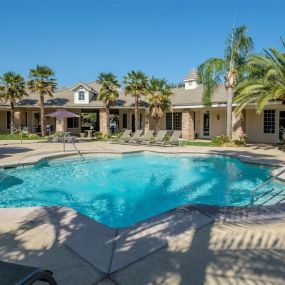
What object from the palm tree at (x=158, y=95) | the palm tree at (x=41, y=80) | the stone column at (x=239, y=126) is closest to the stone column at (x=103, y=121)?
the palm tree at (x=41, y=80)

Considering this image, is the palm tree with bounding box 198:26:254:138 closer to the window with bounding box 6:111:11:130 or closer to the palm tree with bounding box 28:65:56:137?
the palm tree with bounding box 28:65:56:137

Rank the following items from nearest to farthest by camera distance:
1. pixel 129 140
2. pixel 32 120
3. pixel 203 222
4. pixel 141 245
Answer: pixel 141 245
pixel 203 222
pixel 129 140
pixel 32 120

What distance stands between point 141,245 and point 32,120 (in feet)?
108

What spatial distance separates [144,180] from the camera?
13.5m

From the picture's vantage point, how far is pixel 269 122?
26.0m

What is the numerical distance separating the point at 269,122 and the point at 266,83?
758cm

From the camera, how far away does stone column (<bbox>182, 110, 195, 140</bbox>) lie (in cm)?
2980

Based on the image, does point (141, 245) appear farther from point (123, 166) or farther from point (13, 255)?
point (123, 166)

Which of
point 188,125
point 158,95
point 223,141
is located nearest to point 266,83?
point 223,141

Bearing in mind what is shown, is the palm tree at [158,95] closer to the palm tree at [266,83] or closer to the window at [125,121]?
the window at [125,121]

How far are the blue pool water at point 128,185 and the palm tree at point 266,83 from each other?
4530mm

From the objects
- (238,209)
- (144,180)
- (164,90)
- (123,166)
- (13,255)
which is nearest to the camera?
(13,255)

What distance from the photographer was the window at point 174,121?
107 feet

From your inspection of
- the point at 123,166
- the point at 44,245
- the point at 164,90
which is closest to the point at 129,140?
the point at 164,90
